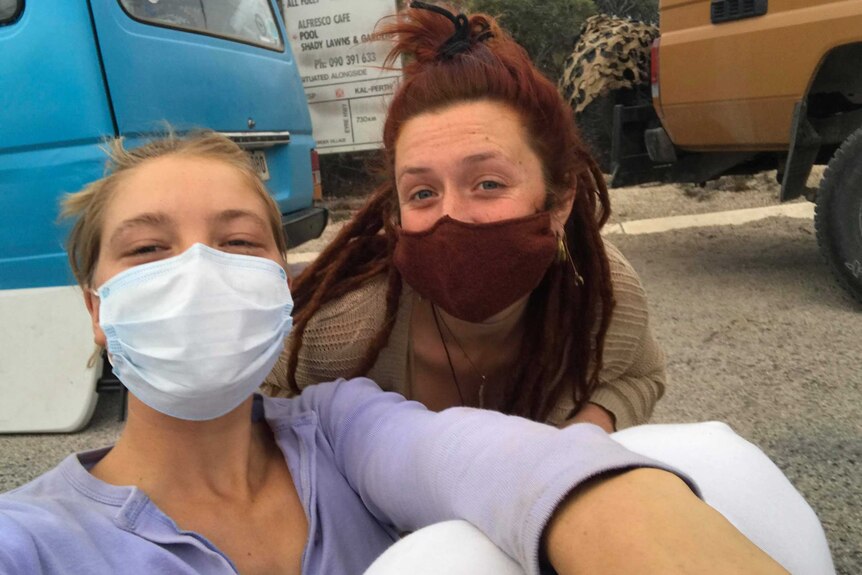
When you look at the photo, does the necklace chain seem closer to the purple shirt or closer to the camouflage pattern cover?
the purple shirt

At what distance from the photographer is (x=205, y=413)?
53.9 inches

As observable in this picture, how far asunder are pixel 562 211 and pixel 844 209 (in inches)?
103

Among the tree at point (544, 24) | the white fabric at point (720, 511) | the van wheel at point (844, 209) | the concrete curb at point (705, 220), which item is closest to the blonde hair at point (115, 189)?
the white fabric at point (720, 511)

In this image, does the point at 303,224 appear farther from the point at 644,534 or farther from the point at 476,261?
the point at 644,534

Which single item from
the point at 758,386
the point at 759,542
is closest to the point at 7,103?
the point at 759,542

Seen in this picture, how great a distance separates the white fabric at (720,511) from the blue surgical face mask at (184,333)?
46cm

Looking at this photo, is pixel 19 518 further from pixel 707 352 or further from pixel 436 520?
pixel 707 352

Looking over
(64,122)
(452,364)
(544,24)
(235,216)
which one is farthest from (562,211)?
(544,24)

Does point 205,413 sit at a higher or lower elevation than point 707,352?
higher

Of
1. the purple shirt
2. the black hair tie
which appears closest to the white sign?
the black hair tie

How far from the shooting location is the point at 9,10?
3.15m

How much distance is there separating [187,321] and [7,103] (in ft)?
7.86

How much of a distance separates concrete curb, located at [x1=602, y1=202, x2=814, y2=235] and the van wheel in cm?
287

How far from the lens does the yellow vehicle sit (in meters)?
3.88
